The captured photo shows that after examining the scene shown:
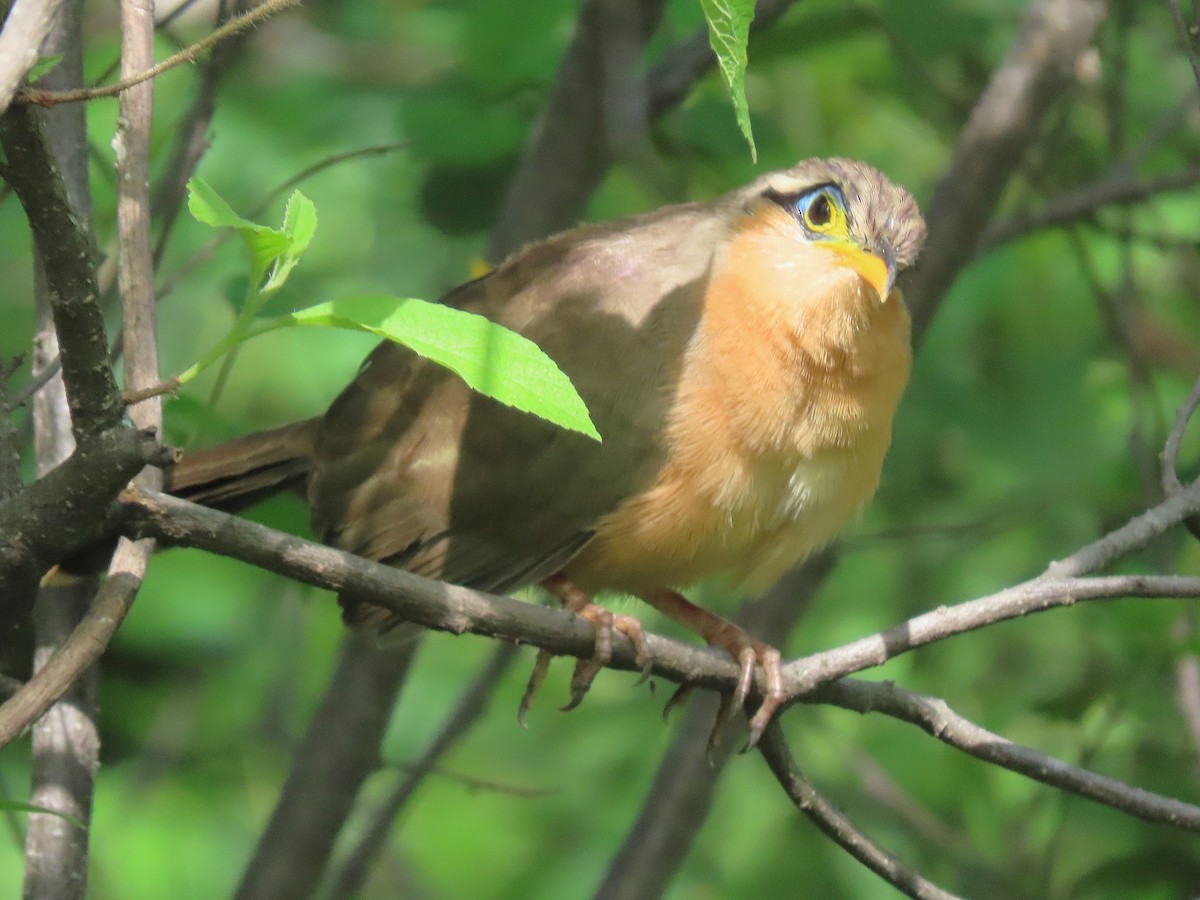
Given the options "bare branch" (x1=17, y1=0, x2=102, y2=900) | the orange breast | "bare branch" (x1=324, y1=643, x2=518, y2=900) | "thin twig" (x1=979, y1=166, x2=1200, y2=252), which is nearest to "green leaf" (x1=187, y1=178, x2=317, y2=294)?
"bare branch" (x1=17, y1=0, x2=102, y2=900)

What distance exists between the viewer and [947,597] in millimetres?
5469

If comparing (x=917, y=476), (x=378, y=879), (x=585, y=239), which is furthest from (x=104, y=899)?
(x=917, y=476)

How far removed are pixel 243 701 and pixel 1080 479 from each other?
3285 mm

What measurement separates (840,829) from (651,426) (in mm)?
1208

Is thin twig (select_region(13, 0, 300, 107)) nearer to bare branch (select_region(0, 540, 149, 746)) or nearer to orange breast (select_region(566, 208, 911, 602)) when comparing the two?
bare branch (select_region(0, 540, 149, 746))

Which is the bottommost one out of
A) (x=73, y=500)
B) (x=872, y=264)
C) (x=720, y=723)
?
(x=720, y=723)

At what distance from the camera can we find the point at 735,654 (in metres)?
3.52

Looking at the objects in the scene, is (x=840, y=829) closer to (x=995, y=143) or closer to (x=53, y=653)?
(x=53, y=653)

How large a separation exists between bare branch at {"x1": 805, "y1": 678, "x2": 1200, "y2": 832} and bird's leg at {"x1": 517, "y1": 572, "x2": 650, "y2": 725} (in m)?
0.37

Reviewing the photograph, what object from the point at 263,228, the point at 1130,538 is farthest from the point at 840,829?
the point at 263,228

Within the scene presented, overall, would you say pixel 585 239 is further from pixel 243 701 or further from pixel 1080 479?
pixel 243 701

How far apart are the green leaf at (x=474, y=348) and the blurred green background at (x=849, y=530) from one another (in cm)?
212

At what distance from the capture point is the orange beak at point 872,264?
3.54m

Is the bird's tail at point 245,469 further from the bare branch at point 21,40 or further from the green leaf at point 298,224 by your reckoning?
the bare branch at point 21,40
